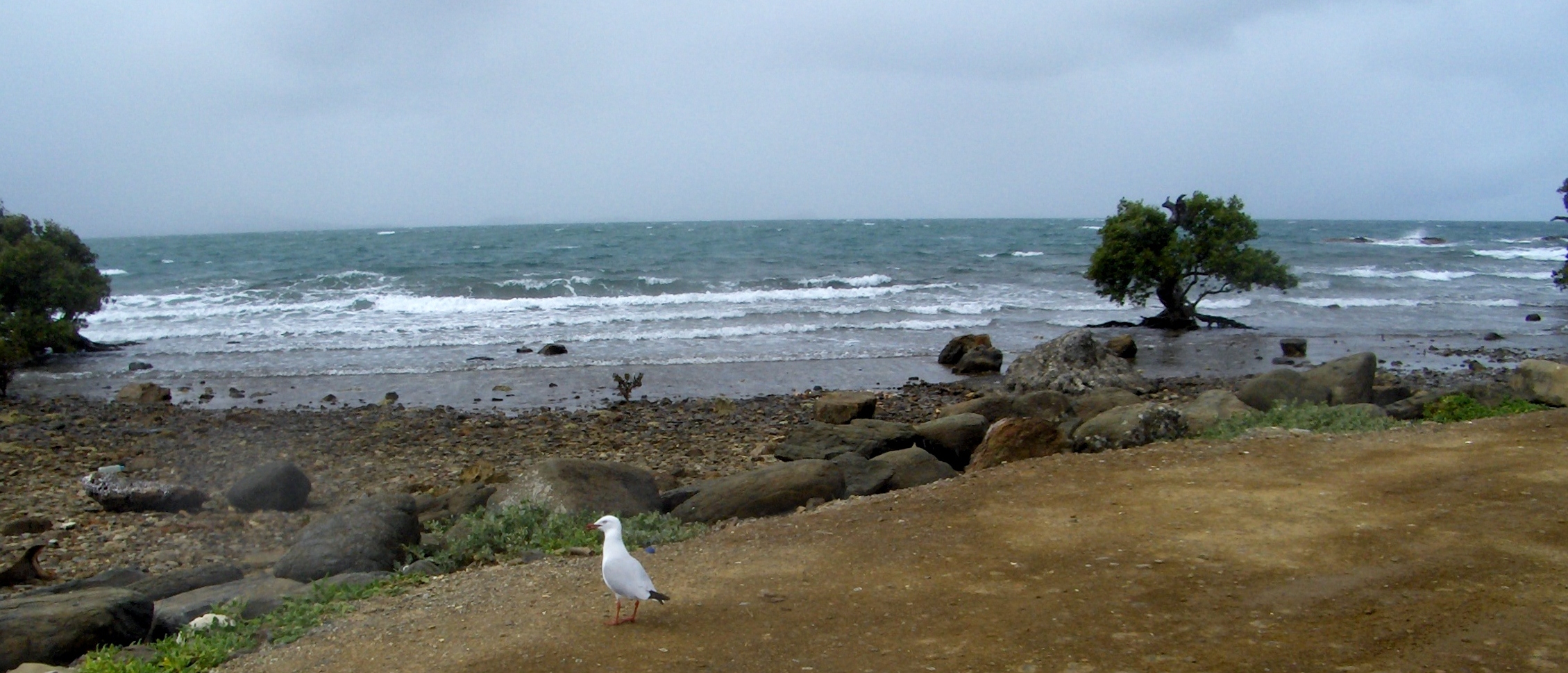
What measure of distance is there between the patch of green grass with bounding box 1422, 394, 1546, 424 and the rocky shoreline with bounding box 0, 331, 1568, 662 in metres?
1.95

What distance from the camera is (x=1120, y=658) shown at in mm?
4824

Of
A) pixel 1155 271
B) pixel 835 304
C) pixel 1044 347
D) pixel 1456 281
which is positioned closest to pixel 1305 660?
pixel 1044 347

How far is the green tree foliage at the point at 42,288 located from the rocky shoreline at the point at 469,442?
4316 mm

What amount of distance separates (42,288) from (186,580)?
59.8 ft

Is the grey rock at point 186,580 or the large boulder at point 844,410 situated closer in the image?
the grey rock at point 186,580

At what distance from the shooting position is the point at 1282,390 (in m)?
13.8

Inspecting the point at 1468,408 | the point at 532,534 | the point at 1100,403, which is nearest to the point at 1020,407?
the point at 1100,403

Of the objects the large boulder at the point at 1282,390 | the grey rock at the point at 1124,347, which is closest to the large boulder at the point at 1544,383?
the large boulder at the point at 1282,390

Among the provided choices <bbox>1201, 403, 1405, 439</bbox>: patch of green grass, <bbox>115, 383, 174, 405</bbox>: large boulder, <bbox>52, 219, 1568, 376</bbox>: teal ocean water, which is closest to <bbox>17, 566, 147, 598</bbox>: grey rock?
<bbox>1201, 403, 1405, 439</bbox>: patch of green grass

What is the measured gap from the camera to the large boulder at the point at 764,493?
868 centimetres

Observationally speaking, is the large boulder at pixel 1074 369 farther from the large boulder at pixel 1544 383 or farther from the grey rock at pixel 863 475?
the grey rock at pixel 863 475

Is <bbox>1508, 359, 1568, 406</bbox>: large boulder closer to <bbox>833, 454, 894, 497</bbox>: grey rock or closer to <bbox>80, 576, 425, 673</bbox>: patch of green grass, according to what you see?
<bbox>833, 454, 894, 497</bbox>: grey rock

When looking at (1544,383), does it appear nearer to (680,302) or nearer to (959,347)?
(959,347)

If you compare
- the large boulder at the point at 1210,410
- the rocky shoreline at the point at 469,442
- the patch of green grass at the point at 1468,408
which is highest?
the patch of green grass at the point at 1468,408
